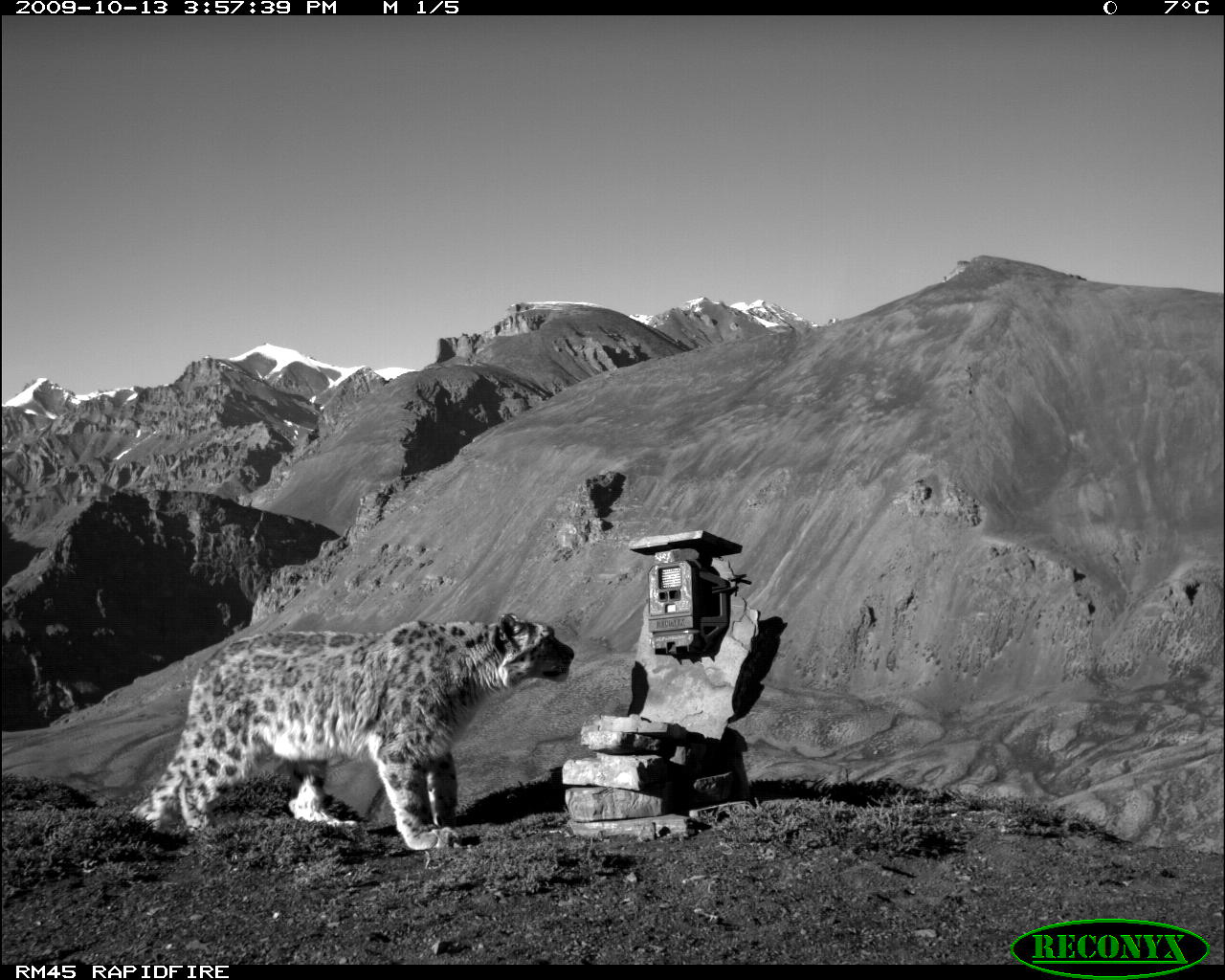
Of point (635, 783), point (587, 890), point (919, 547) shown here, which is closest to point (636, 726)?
point (635, 783)

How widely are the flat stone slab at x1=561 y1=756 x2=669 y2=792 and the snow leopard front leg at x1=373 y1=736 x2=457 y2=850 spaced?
1.59 meters

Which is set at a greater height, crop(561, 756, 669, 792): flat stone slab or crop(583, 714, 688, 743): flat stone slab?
crop(583, 714, 688, 743): flat stone slab

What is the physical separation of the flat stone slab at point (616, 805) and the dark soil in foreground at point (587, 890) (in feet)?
1.55

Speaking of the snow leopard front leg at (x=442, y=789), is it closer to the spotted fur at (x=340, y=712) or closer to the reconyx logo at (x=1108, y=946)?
the spotted fur at (x=340, y=712)

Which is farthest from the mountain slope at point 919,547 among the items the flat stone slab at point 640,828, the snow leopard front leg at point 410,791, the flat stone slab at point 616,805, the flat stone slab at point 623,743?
the snow leopard front leg at point 410,791

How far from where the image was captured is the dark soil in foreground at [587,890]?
979 cm

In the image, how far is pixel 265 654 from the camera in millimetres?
14547

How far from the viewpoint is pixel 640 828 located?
43.3ft

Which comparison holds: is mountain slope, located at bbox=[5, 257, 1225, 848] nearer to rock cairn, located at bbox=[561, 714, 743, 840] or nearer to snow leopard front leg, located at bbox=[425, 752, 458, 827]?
rock cairn, located at bbox=[561, 714, 743, 840]

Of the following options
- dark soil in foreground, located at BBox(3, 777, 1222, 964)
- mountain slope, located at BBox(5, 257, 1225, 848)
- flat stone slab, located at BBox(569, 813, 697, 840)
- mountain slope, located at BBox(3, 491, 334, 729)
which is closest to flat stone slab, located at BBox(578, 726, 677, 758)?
flat stone slab, located at BBox(569, 813, 697, 840)

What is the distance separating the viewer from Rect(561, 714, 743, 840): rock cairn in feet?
44.7

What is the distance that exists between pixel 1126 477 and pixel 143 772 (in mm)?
64110

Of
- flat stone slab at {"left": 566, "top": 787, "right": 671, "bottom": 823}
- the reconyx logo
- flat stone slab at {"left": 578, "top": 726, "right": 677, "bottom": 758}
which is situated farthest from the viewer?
flat stone slab at {"left": 578, "top": 726, "right": 677, "bottom": 758}

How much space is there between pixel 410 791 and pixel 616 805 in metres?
2.24
